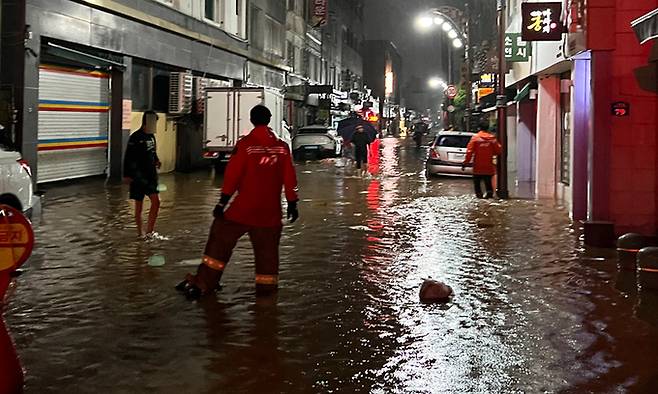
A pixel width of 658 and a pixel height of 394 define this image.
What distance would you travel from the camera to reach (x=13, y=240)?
4520mm

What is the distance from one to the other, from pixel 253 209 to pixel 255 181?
0.87ft

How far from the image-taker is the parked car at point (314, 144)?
38.5 meters

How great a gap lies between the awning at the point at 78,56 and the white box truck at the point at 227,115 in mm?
4508

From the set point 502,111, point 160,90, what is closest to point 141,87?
point 160,90

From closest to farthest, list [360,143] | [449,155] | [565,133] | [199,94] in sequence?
[565,133]
[449,155]
[360,143]
[199,94]

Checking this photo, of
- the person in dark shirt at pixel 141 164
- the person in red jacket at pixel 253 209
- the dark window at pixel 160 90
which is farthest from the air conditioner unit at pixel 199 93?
the person in red jacket at pixel 253 209

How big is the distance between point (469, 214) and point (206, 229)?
5.26 m

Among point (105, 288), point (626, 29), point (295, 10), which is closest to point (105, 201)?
point (105, 288)

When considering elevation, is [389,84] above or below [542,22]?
above

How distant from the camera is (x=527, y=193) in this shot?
67.3ft

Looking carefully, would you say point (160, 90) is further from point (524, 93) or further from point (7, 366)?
point (7, 366)

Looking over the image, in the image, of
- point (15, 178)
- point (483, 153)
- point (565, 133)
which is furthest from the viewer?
point (565, 133)

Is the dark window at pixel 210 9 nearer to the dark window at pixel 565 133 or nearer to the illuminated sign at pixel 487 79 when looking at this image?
the illuminated sign at pixel 487 79

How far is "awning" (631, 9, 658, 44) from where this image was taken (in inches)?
365
